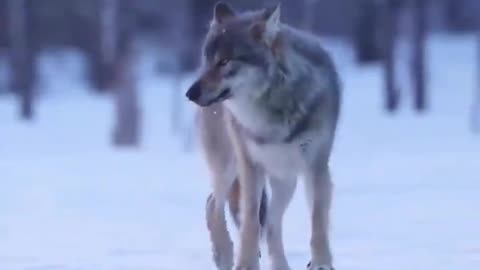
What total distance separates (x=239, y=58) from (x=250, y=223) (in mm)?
1038

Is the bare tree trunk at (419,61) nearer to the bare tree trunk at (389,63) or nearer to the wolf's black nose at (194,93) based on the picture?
the bare tree trunk at (389,63)

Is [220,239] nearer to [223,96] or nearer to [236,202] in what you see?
[236,202]

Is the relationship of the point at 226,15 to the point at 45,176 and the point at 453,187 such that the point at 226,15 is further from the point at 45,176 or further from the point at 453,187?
the point at 45,176

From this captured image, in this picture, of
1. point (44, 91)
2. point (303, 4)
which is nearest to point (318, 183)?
point (303, 4)

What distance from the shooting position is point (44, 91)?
151 ft

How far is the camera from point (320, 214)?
22.8ft

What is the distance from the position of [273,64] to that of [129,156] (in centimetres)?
1420

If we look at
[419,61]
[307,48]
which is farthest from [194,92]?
[419,61]

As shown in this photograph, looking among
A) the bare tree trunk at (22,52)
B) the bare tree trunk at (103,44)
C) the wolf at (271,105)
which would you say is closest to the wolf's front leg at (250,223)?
the wolf at (271,105)

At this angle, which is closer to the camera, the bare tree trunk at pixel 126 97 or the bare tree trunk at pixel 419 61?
the bare tree trunk at pixel 126 97

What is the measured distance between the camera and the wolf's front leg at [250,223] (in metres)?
6.93

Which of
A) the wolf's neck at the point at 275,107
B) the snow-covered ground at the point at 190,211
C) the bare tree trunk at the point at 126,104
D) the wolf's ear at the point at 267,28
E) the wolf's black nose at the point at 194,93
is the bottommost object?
the bare tree trunk at the point at 126,104

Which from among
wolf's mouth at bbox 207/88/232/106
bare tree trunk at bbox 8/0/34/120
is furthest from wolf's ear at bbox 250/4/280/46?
bare tree trunk at bbox 8/0/34/120

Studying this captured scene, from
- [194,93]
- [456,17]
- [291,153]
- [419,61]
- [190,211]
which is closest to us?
[194,93]
